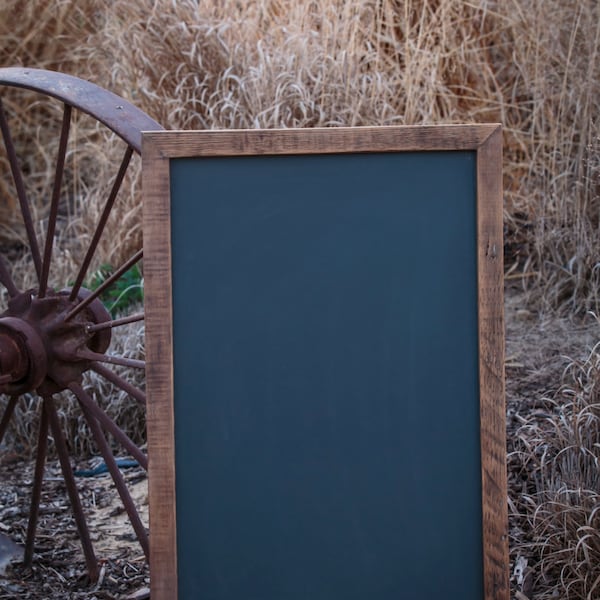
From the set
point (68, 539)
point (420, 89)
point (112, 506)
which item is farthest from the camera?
point (420, 89)

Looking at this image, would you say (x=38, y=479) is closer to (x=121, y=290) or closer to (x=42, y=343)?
(x=42, y=343)

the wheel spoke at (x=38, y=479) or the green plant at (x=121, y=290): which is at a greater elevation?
the green plant at (x=121, y=290)

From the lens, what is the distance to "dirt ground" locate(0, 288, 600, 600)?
128 inches

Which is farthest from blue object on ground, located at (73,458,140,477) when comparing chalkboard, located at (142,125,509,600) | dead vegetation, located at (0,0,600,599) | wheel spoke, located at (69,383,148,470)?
chalkboard, located at (142,125,509,600)

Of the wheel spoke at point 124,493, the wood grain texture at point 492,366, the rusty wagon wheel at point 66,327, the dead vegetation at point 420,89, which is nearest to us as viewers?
the wood grain texture at point 492,366

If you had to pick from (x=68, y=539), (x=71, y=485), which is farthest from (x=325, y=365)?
(x=68, y=539)

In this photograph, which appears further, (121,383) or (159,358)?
(121,383)

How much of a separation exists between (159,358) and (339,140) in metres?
0.67

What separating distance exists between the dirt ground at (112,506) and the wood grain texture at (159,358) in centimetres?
94

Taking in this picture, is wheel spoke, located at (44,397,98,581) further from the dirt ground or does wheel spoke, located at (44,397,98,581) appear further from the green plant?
the green plant

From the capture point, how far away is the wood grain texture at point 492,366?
222 cm

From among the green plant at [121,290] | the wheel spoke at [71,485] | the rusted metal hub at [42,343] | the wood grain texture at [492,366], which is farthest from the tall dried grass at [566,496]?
the green plant at [121,290]

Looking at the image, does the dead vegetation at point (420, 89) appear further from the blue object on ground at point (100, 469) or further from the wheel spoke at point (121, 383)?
the wheel spoke at point (121, 383)

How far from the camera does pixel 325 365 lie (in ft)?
7.38
